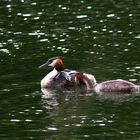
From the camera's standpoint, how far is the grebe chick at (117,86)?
23703 millimetres

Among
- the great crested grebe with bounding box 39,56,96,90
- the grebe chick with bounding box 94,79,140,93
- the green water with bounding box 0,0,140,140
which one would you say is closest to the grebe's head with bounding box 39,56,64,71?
the great crested grebe with bounding box 39,56,96,90

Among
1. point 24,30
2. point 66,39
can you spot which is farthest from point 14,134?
point 24,30

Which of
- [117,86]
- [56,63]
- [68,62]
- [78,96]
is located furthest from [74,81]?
[68,62]

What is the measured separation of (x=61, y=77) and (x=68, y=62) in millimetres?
1982

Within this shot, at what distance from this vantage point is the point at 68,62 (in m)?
27.9

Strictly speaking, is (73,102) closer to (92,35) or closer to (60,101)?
(60,101)

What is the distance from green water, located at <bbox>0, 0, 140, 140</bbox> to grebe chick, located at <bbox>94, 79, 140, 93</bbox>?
0.39 m

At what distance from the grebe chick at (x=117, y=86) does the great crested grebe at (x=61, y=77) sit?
667 millimetres

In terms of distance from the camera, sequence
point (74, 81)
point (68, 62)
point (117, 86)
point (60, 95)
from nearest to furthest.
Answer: point (117, 86) < point (60, 95) < point (74, 81) < point (68, 62)

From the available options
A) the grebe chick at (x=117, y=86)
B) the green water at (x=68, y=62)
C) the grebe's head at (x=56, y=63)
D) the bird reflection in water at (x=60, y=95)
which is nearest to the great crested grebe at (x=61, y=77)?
the grebe's head at (x=56, y=63)

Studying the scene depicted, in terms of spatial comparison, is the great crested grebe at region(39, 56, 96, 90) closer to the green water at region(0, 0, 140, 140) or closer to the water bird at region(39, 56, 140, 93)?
the water bird at region(39, 56, 140, 93)

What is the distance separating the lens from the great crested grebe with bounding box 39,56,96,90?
2500cm

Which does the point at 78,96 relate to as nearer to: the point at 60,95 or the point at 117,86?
the point at 60,95

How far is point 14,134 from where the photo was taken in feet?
64.0
